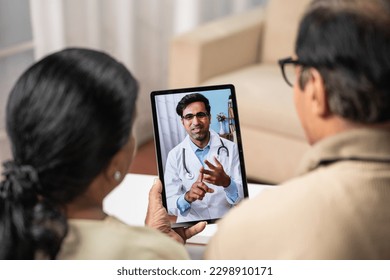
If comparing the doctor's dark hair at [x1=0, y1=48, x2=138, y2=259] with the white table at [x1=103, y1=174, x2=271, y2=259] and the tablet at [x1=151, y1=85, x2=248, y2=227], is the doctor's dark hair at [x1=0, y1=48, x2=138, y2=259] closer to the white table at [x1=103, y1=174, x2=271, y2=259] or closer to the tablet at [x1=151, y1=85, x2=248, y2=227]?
the tablet at [x1=151, y1=85, x2=248, y2=227]

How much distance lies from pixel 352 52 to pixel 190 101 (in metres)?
0.54

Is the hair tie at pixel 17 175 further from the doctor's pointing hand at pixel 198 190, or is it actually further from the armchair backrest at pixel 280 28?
the armchair backrest at pixel 280 28

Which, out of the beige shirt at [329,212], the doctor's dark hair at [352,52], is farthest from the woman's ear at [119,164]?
the doctor's dark hair at [352,52]

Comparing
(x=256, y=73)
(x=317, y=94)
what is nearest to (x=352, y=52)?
(x=317, y=94)

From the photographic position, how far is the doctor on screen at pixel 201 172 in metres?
1.40

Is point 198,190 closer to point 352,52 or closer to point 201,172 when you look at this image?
point 201,172

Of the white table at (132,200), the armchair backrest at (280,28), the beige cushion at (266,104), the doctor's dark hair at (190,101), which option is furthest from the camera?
the armchair backrest at (280,28)

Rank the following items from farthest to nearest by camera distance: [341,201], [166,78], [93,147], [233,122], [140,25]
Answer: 1. [166,78]
2. [140,25]
3. [233,122]
4. [93,147]
5. [341,201]

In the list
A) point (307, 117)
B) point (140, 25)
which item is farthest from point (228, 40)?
point (307, 117)

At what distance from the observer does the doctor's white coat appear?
1400mm

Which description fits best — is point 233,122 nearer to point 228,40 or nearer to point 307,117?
point 307,117

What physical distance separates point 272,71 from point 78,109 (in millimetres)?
1913

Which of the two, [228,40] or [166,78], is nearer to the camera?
[228,40]
